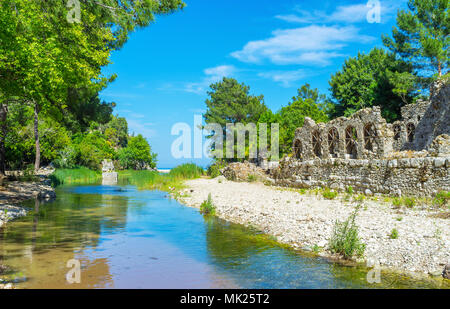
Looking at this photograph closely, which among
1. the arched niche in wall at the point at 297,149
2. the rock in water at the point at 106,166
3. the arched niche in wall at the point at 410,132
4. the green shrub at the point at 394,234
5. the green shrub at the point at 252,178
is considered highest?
the arched niche in wall at the point at 410,132

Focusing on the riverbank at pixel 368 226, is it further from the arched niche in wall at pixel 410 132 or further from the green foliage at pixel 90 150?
the green foliage at pixel 90 150

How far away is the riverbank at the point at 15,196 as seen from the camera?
11.4 metres

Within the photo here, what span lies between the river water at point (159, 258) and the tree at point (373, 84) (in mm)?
25484

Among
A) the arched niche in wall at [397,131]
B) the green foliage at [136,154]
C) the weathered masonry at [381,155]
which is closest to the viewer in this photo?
the weathered masonry at [381,155]

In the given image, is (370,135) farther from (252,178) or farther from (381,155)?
(252,178)

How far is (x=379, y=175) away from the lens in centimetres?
1411

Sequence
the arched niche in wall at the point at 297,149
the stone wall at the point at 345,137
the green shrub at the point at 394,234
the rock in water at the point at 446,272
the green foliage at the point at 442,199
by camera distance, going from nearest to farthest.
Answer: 1. the rock in water at the point at 446,272
2. the green shrub at the point at 394,234
3. the green foliage at the point at 442,199
4. the stone wall at the point at 345,137
5. the arched niche in wall at the point at 297,149

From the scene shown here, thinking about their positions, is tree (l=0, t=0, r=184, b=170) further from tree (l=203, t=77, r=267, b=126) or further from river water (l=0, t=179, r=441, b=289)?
tree (l=203, t=77, r=267, b=126)

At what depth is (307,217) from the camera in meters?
10.5

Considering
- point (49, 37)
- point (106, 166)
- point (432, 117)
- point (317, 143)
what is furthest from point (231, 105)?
point (49, 37)

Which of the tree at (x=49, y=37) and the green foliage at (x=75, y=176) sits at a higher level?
the tree at (x=49, y=37)

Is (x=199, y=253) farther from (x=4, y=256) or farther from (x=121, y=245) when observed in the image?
(x=4, y=256)

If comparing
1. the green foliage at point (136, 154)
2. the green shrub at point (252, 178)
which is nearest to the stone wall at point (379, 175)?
the green shrub at point (252, 178)
